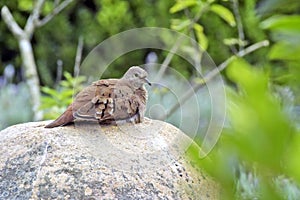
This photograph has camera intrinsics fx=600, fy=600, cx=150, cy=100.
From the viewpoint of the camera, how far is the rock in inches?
72.4

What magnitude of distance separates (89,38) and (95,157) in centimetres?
506

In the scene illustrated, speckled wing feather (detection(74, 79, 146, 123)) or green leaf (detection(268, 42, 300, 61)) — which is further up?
green leaf (detection(268, 42, 300, 61))

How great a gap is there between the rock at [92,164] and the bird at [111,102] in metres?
0.04

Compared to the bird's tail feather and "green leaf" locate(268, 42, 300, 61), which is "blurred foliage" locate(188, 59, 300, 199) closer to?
"green leaf" locate(268, 42, 300, 61)

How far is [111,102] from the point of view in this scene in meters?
1.98

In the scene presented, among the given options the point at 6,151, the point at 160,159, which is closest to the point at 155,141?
the point at 160,159

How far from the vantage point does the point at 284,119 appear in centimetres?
48

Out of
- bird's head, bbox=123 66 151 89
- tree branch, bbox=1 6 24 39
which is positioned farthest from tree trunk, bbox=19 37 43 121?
bird's head, bbox=123 66 151 89

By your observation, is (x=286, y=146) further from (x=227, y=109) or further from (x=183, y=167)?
(x=183, y=167)

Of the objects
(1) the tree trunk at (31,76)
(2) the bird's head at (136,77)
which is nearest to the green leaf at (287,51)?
(2) the bird's head at (136,77)

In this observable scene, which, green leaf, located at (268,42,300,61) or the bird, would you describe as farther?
the bird

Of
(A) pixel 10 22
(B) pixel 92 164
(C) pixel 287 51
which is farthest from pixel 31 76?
(C) pixel 287 51

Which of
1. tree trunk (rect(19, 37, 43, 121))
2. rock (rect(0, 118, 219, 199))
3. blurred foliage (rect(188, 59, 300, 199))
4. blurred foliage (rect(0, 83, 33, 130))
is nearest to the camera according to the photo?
blurred foliage (rect(188, 59, 300, 199))

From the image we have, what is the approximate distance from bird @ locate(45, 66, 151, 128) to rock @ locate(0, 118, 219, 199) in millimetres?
42
